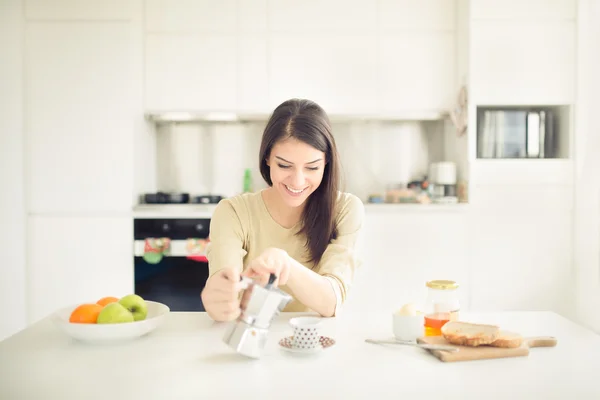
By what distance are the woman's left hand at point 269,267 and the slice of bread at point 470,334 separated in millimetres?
371

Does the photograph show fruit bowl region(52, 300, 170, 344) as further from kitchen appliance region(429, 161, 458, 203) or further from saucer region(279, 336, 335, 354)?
kitchen appliance region(429, 161, 458, 203)

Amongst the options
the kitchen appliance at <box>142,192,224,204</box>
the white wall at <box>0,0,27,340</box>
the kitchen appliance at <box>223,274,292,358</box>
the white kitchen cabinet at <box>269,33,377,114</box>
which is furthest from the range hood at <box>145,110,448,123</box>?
the kitchen appliance at <box>223,274,292,358</box>

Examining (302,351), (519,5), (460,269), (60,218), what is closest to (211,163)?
(60,218)

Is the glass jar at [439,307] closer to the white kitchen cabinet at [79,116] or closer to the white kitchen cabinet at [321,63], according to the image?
the white kitchen cabinet at [321,63]

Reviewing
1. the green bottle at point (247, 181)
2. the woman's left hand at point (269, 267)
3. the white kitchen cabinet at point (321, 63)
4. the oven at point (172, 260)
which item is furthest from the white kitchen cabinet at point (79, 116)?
the woman's left hand at point (269, 267)

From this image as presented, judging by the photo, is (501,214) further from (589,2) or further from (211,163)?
(211,163)

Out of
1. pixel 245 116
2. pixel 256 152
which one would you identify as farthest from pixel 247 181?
pixel 245 116

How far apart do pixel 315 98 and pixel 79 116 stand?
1.47m

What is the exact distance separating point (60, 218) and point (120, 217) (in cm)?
37

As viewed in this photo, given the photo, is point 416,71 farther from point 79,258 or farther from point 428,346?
point 428,346

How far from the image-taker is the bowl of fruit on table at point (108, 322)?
1158 millimetres

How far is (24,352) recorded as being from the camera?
3.72 feet

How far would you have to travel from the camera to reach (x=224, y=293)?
116 cm

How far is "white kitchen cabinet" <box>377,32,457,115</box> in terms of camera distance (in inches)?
133
